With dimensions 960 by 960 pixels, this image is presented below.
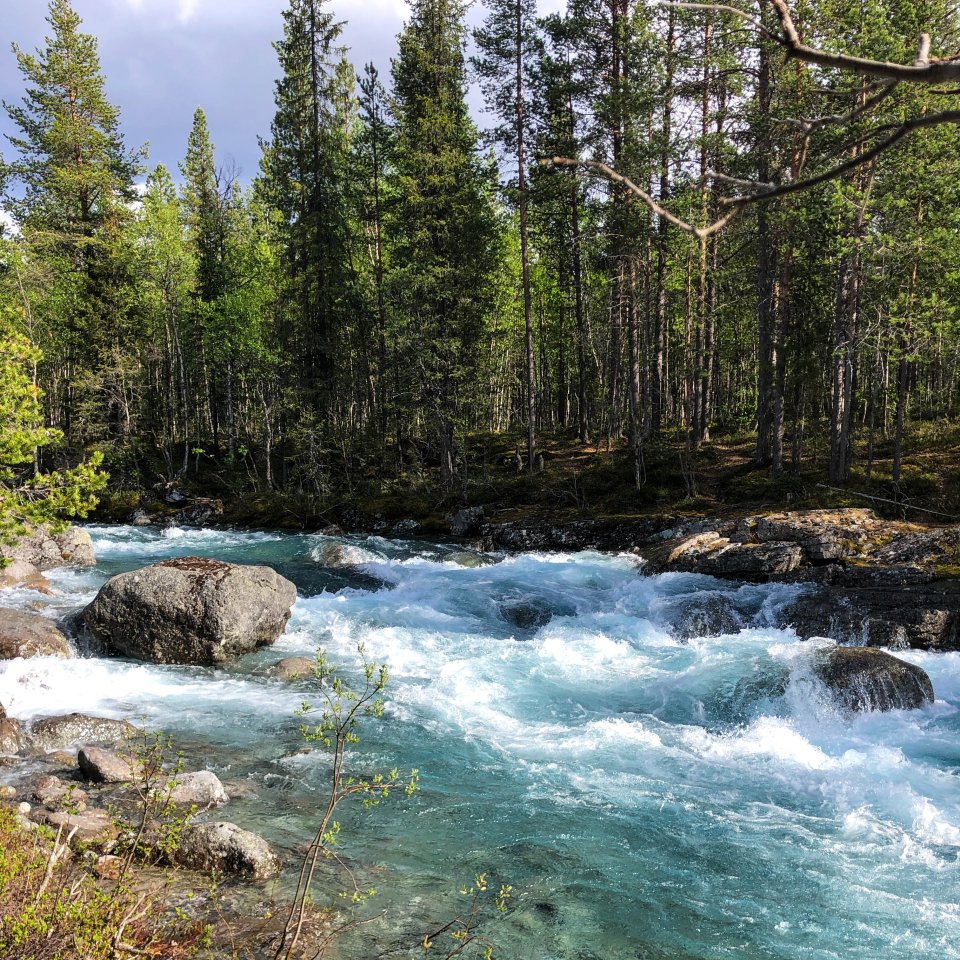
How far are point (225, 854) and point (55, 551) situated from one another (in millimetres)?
15811

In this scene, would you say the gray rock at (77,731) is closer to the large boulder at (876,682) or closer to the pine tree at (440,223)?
the large boulder at (876,682)

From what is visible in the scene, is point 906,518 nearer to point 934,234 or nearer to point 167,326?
point 934,234

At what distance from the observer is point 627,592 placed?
15.4 m

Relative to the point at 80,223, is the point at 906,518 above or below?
below

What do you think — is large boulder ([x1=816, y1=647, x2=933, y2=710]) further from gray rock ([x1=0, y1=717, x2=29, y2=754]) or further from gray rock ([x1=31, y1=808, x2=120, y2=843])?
gray rock ([x1=0, y1=717, x2=29, y2=754])

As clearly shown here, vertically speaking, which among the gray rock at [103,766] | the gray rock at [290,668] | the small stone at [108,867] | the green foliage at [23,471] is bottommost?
the gray rock at [290,668]

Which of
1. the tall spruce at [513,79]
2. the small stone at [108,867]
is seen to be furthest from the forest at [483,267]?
the small stone at [108,867]

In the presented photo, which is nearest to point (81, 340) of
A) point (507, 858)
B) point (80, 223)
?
point (80, 223)

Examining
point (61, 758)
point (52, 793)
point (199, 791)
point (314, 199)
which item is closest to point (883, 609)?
point (199, 791)

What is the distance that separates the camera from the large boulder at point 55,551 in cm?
1814

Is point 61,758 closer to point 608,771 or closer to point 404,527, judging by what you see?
point 608,771

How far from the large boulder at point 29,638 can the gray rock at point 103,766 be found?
4.19 m

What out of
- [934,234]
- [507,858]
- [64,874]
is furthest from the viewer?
[934,234]

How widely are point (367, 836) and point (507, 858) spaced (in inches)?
54.8
